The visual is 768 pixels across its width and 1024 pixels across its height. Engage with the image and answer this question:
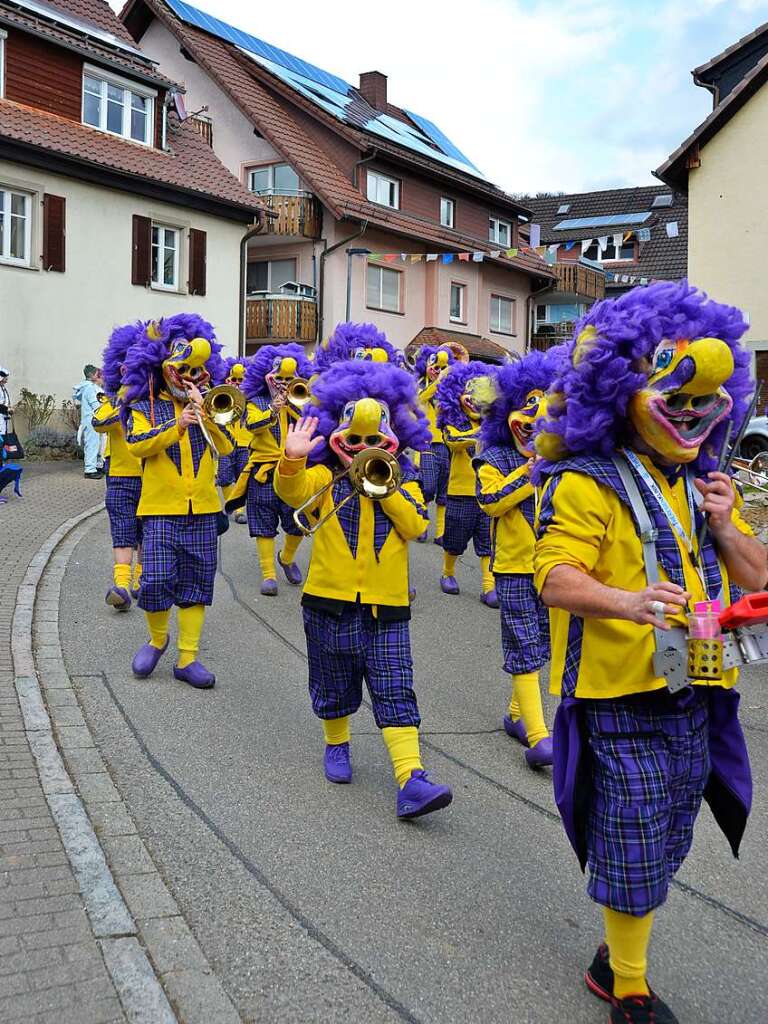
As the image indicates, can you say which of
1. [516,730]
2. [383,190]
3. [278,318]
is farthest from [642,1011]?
[383,190]

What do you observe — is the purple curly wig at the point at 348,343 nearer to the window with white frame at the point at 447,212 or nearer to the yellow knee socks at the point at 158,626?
the yellow knee socks at the point at 158,626

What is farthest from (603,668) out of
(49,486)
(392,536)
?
(49,486)

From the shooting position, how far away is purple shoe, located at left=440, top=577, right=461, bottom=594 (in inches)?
405

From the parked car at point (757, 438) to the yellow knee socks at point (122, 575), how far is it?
1543 cm

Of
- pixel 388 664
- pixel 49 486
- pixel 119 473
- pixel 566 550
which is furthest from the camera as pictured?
pixel 49 486

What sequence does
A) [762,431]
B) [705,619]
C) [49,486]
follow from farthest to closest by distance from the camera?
[762,431] → [49,486] → [705,619]

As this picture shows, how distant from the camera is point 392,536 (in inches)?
189

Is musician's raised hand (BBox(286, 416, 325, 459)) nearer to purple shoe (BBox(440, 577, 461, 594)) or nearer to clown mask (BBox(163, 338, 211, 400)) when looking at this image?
clown mask (BBox(163, 338, 211, 400))

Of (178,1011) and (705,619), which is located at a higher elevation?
(705,619)

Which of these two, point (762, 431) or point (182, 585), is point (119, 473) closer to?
point (182, 585)

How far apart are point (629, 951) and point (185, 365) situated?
470 cm

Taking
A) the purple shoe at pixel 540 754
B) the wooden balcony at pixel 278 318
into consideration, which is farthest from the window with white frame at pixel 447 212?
the purple shoe at pixel 540 754

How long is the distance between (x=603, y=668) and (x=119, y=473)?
6.40 meters

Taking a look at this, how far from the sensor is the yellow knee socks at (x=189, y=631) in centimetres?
665
